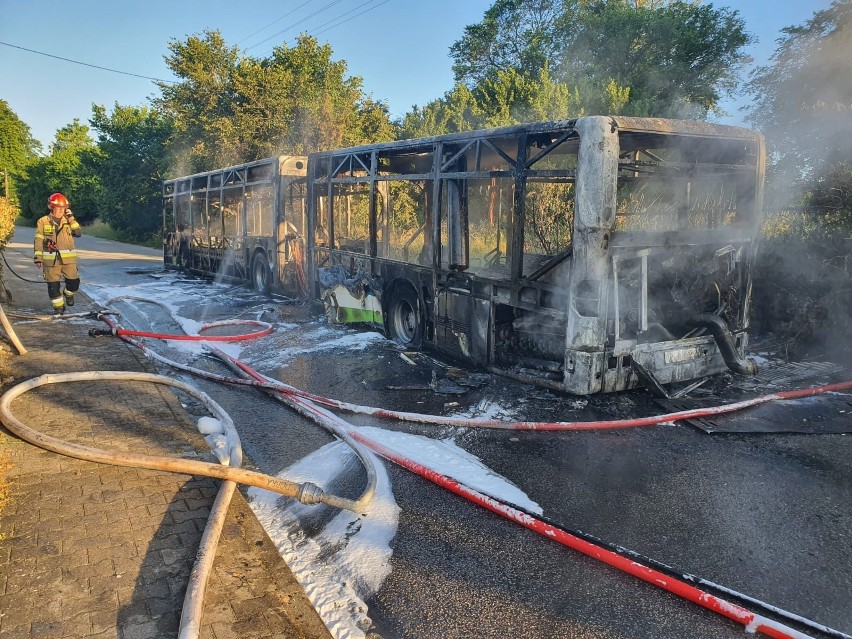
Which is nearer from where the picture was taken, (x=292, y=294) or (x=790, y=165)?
(x=790, y=165)

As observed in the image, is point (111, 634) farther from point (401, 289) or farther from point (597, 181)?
point (401, 289)

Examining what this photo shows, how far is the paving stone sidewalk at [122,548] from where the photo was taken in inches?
99.1

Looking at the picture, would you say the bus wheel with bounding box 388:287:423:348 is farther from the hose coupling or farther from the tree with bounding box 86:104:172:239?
the tree with bounding box 86:104:172:239

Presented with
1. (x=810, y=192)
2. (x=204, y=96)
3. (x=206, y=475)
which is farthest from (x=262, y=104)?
(x=206, y=475)

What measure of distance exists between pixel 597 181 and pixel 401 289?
12.1 ft

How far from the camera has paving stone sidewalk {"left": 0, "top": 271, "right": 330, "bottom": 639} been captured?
2.52 metres

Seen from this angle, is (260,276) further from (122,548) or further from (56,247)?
(122,548)

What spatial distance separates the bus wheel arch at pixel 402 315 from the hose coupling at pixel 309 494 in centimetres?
460

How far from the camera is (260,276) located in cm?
1362

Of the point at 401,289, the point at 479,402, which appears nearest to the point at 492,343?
the point at 479,402

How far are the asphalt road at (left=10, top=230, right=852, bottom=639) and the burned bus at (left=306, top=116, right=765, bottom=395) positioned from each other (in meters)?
0.50

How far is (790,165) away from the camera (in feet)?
30.9

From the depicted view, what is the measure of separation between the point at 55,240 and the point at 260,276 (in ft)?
15.6

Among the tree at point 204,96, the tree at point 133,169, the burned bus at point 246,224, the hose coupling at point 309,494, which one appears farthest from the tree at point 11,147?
the hose coupling at point 309,494
